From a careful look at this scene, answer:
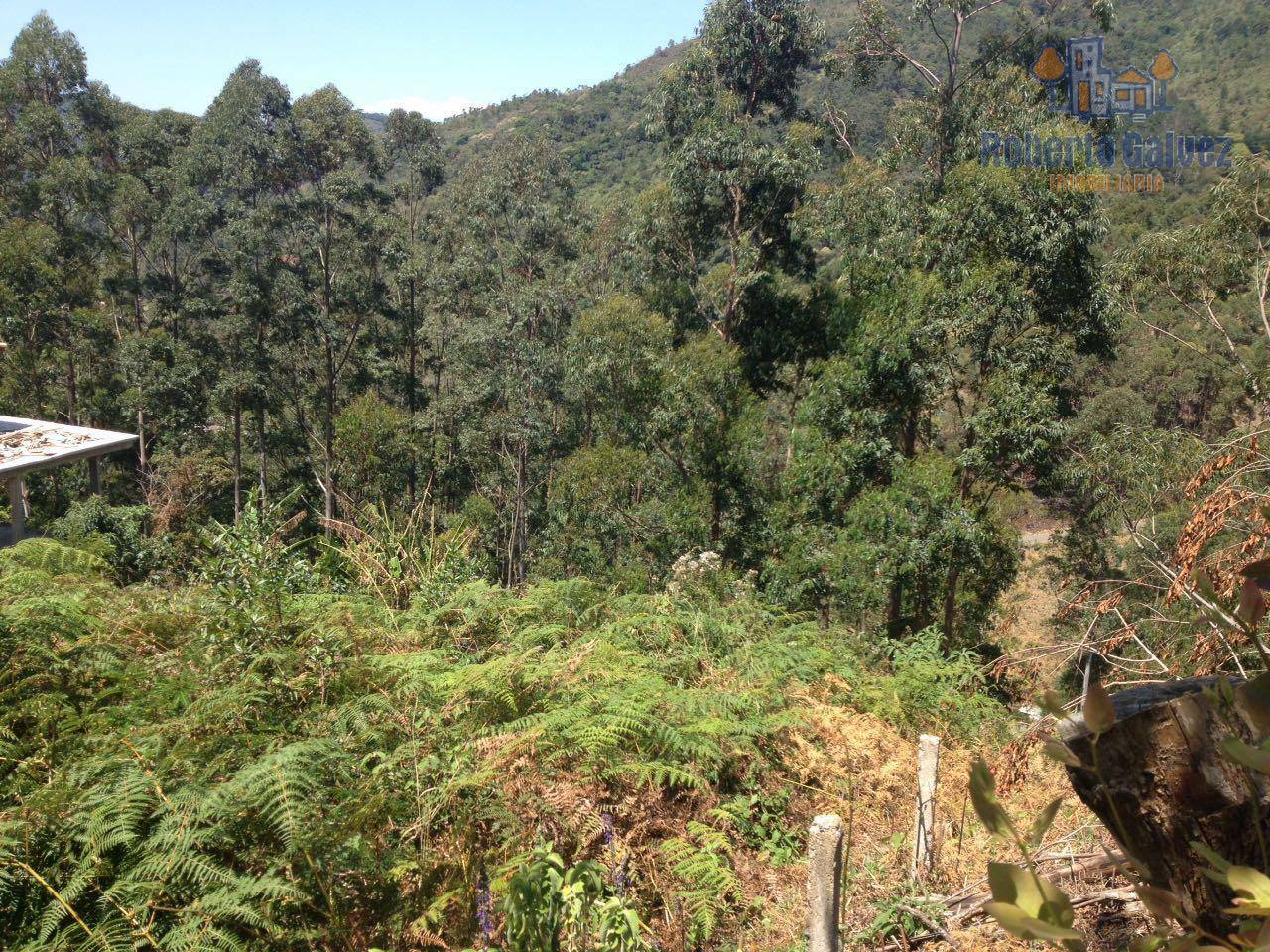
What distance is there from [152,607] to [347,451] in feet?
60.8

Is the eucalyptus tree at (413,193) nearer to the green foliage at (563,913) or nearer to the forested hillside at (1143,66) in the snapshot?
the forested hillside at (1143,66)

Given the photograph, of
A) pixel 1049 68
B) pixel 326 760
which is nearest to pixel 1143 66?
pixel 1049 68

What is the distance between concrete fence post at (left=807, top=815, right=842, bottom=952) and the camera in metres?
2.26

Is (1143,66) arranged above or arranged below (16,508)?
above

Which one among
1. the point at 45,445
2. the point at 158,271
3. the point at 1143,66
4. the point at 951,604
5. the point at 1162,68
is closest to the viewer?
the point at 45,445

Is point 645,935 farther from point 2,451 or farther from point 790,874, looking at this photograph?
point 2,451

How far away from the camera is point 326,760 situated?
9.66 feet

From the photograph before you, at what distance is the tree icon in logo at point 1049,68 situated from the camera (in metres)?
14.4

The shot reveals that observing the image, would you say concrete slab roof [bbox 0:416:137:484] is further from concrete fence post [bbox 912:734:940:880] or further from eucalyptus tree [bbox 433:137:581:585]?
eucalyptus tree [bbox 433:137:581:585]

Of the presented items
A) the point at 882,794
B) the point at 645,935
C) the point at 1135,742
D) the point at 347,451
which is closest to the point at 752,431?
the point at 882,794

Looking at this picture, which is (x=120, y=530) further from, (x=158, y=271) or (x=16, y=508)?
(x=158, y=271)

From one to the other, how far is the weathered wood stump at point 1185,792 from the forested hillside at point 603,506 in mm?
151

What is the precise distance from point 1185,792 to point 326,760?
2.65 metres

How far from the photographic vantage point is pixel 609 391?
1424cm
